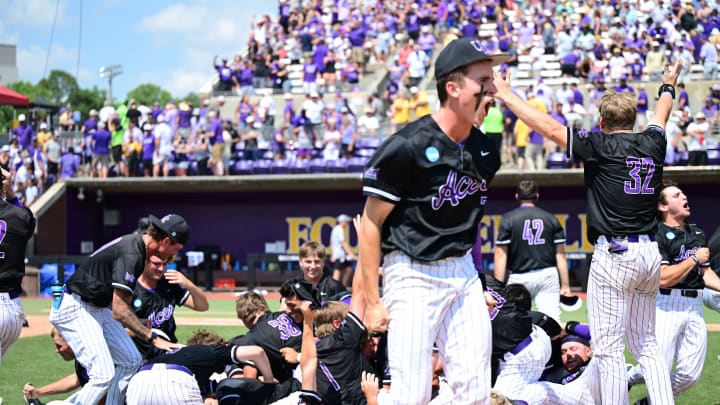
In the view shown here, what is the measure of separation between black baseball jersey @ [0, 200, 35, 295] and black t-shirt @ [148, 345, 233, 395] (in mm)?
1200

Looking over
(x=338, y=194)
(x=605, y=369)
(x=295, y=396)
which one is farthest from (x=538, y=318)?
(x=338, y=194)

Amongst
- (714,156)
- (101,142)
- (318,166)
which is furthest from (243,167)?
(714,156)

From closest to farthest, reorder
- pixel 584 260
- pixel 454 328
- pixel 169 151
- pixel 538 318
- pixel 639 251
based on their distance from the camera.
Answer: pixel 454 328
pixel 639 251
pixel 538 318
pixel 584 260
pixel 169 151

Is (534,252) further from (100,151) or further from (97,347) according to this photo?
(100,151)

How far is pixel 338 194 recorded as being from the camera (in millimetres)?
23922

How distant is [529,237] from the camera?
32.8ft

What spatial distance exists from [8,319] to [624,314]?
4295 mm

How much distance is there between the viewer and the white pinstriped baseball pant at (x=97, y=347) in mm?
6633

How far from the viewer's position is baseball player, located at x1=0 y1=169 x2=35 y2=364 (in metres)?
6.88

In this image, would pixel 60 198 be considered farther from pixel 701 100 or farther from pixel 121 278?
pixel 121 278

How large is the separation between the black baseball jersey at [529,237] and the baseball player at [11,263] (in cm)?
497

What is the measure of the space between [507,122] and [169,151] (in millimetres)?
8294

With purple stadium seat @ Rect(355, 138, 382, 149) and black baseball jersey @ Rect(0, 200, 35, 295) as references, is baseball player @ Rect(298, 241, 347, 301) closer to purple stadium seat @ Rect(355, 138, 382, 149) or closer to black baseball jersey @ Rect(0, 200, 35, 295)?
black baseball jersey @ Rect(0, 200, 35, 295)

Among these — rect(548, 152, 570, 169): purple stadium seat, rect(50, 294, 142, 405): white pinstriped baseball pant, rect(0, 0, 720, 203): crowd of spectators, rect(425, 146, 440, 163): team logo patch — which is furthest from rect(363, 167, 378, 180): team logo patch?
rect(548, 152, 570, 169): purple stadium seat
